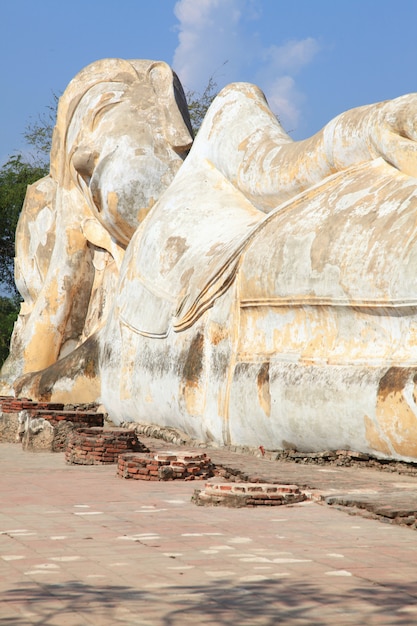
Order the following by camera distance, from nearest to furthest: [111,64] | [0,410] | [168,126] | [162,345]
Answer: [162,345] < [0,410] < [168,126] < [111,64]

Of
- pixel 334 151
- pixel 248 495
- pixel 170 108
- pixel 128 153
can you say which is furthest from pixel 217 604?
pixel 170 108

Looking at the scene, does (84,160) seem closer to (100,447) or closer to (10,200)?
(100,447)

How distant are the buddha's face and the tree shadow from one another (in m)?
8.85

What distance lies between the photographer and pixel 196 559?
4.59 meters

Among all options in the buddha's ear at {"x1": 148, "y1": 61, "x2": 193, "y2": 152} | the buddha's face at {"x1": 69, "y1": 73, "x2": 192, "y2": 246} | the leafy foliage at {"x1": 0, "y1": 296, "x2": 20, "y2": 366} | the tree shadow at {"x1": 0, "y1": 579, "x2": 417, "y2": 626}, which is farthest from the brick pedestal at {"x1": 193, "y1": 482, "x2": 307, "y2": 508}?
the leafy foliage at {"x1": 0, "y1": 296, "x2": 20, "y2": 366}

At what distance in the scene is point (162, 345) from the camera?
406 inches

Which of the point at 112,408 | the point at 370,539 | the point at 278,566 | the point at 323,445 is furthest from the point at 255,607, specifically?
the point at 112,408

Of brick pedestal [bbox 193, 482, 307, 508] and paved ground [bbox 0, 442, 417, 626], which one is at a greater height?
brick pedestal [bbox 193, 482, 307, 508]

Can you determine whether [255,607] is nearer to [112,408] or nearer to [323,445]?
[323,445]

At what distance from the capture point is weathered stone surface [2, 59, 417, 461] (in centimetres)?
760

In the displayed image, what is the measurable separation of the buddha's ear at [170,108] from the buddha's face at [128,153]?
0.04ft

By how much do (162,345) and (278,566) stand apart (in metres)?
5.95

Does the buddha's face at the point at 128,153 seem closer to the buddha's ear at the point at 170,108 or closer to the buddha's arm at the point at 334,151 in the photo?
the buddha's ear at the point at 170,108

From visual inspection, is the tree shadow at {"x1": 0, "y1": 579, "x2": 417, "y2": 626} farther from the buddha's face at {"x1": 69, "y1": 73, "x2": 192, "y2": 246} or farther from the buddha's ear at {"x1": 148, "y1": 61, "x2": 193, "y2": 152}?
the buddha's ear at {"x1": 148, "y1": 61, "x2": 193, "y2": 152}
